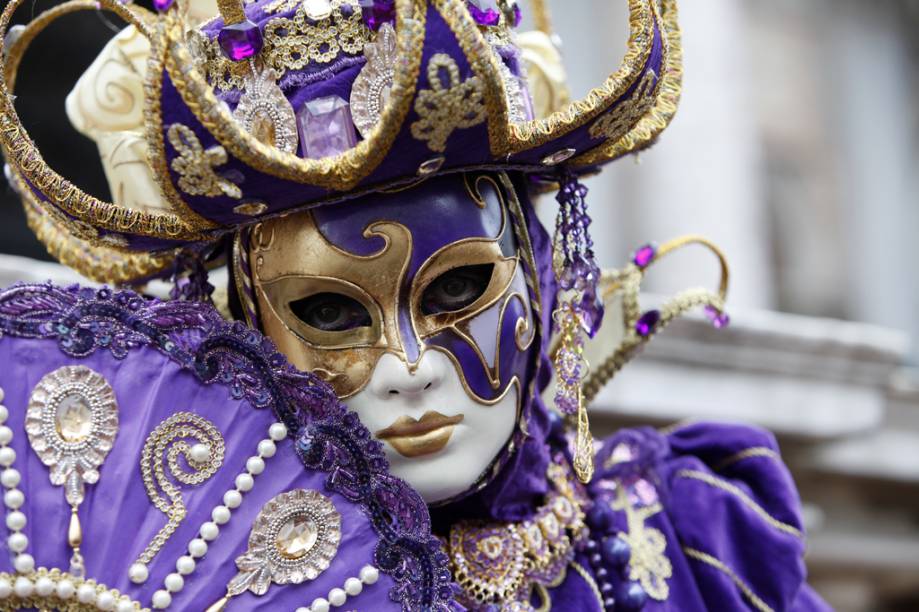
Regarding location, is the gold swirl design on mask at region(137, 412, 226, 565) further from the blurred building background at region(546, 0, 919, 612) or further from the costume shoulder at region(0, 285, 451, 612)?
the blurred building background at region(546, 0, 919, 612)

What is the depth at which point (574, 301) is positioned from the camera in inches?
59.0

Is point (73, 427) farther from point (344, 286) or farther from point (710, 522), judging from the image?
point (710, 522)

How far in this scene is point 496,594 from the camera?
4.96 ft

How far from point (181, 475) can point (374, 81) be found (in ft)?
1.29

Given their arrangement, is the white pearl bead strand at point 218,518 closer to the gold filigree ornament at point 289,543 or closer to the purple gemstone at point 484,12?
the gold filigree ornament at point 289,543

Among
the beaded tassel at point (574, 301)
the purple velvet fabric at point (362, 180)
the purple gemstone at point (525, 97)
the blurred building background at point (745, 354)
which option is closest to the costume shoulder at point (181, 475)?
the purple velvet fabric at point (362, 180)

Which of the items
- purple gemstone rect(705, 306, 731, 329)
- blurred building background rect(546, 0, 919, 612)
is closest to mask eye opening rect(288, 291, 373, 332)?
purple gemstone rect(705, 306, 731, 329)

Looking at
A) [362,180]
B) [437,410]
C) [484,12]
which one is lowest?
[437,410]

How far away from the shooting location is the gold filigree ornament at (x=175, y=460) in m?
1.25

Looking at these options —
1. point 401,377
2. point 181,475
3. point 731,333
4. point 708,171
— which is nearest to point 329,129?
point 401,377

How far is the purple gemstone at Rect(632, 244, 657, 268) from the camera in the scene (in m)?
1.76

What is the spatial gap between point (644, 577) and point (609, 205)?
2963 mm

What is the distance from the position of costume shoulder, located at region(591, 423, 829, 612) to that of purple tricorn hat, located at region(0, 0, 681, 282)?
43 centimetres

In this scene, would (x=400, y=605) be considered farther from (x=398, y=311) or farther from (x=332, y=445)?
(x=398, y=311)
